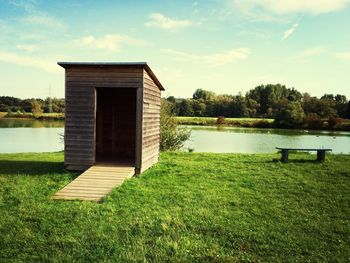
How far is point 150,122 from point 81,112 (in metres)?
2.87

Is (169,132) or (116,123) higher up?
(116,123)

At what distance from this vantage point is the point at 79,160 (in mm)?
12953

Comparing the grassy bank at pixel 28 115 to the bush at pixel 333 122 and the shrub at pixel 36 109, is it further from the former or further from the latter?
the bush at pixel 333 122

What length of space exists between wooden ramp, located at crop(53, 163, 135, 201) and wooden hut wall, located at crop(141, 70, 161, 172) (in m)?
1.20

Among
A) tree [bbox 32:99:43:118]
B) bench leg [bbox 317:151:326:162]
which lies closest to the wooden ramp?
bench leg [bbox 317:151:326:162]

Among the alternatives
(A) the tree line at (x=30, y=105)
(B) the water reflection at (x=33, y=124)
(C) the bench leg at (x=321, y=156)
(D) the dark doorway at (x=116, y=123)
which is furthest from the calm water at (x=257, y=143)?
(A) the tree line at (x=30, y=105)

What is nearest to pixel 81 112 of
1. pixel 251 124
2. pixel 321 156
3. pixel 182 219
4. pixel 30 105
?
pixel 182 219

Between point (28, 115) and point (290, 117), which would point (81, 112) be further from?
point (28, 115)

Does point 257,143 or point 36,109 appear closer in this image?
point 257,143

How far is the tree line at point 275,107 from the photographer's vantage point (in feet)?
216

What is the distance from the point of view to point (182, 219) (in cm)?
830

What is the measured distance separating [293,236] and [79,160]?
8240mm

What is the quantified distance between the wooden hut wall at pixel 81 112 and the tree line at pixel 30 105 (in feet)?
242

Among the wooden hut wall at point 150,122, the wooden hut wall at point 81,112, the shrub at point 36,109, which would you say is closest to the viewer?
the wooden hut wall at point 81,112
